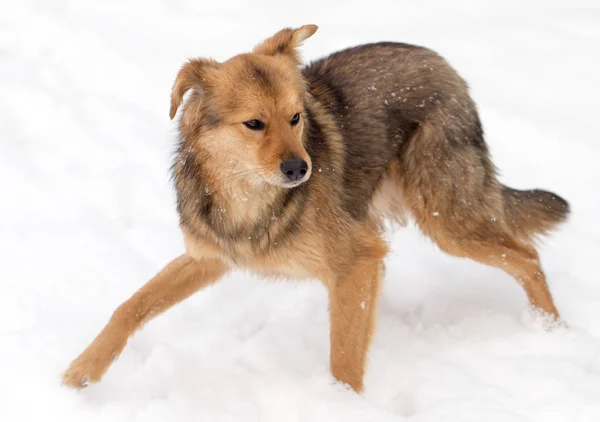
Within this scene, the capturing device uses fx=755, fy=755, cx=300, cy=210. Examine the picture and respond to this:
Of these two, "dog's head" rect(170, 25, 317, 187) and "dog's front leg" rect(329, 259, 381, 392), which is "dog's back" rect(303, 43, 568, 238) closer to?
"dog's front leg" rect(329, 259, 381, 392)

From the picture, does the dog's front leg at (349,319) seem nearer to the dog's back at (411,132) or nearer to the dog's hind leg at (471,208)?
the dog's back at (411,132)

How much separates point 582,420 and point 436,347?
984 millimetres

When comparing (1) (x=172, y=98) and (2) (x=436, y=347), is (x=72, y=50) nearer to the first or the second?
(1) (x=172, y=98)

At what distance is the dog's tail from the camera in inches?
192

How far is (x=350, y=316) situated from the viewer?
13.3ft

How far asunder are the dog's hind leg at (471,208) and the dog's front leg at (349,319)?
0.71 meters

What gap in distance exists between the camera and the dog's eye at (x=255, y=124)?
363cm

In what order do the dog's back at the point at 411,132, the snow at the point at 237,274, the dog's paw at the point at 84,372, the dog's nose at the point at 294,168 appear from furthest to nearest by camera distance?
1. the dog's back at the point at 411,132
2. the snow at the point at 237,274
3. the dog's paw at the point at 84,372
4. the dog's nose at the point at 294,168

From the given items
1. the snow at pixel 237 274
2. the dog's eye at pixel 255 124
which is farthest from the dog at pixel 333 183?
the snow at pixel 237 274

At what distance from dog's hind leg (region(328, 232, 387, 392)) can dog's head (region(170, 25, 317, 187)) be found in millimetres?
696

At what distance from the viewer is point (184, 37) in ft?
26.5

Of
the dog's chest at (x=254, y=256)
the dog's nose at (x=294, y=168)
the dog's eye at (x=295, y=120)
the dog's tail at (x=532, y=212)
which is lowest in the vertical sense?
the dog's tail at (x=532, y=212)

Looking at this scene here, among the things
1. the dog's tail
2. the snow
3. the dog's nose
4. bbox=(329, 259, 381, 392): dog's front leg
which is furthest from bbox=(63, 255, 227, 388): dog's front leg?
the dog's tail

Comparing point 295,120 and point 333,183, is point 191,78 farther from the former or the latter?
point 333,183
